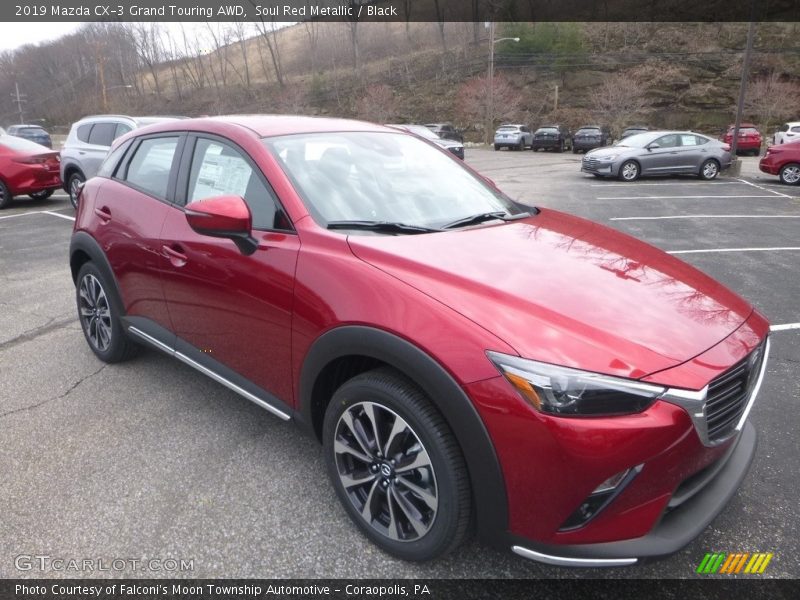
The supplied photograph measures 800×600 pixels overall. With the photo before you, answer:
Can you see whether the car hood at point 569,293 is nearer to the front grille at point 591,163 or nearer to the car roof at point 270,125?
the car roof at point 270,125

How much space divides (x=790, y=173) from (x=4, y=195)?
18963 mm

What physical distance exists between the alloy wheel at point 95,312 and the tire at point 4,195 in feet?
29.5

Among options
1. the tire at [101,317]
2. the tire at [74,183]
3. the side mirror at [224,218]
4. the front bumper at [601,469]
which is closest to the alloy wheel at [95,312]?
the tire at [101,317]

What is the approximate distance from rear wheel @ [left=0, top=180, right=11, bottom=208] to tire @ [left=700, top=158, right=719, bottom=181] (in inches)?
699

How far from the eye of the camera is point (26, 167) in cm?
1078

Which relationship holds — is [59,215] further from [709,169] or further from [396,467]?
[709,169]

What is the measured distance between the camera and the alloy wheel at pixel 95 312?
3764 millimetres


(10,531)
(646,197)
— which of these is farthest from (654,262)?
(646,197)

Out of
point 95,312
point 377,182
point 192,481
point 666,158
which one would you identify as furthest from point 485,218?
point 666,158

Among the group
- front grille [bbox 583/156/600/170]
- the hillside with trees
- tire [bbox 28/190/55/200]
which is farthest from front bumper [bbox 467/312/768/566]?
the hillside with trees

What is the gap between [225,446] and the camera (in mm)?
2885

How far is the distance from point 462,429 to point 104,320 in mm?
3063

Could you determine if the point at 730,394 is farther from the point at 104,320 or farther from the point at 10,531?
the point at 104,320

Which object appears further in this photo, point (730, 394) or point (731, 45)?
point (731, 45)
